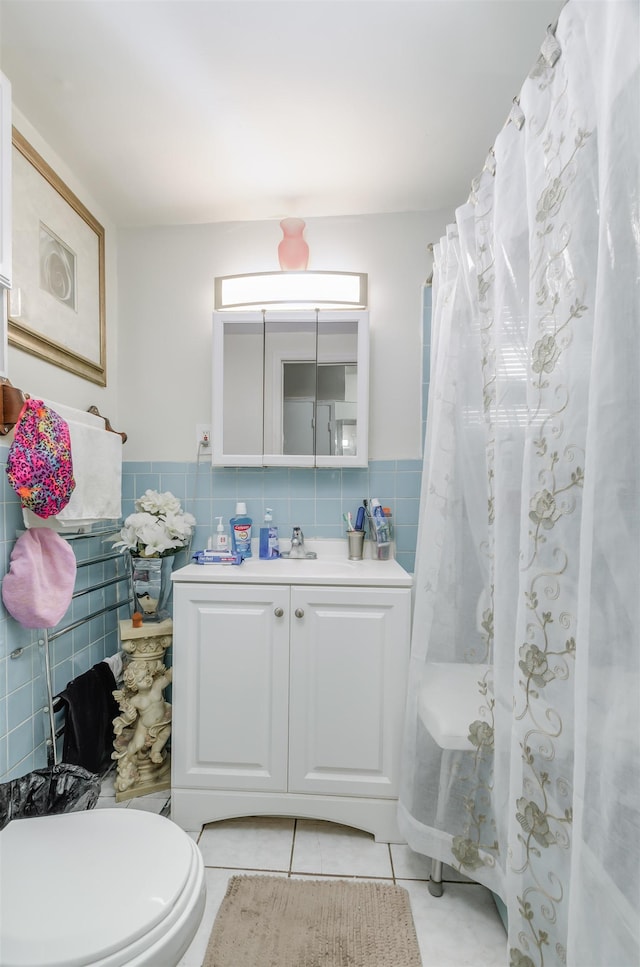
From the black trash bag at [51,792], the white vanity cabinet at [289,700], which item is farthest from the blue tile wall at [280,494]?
the black trash bag at [51,792]

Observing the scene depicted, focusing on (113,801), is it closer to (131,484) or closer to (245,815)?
(245,815)

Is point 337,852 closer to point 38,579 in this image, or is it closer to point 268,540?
point 268,540

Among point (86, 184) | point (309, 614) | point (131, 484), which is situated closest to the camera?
point (309, 614)

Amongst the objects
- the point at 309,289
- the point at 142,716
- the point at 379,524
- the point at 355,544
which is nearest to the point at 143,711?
the point at 142,716

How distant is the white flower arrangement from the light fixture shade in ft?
3.08

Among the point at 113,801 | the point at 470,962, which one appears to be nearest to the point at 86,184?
the point at 113,801

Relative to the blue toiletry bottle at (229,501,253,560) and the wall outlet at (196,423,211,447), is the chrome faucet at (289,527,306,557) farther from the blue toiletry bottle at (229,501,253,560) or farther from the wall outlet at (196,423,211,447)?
the wall outlet at (196,423,211,447)

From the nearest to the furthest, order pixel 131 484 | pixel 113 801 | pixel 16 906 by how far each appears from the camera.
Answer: pixel 16 906 < pixel 113 801 < pixel 131 484

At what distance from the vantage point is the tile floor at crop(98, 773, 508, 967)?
3.96 feet

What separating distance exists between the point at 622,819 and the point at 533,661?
0.26 m

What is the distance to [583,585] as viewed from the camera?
0.68 m

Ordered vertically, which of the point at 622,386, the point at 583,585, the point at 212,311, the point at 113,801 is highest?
the point at 212,311

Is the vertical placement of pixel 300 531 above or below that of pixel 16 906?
above

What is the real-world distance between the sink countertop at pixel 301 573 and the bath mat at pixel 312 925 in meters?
0.87
